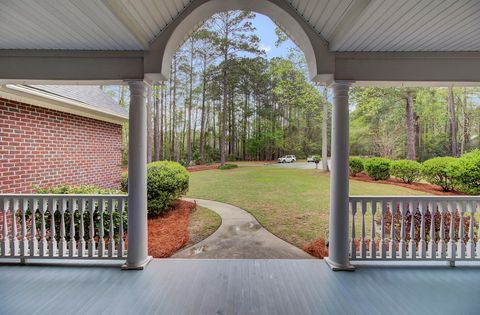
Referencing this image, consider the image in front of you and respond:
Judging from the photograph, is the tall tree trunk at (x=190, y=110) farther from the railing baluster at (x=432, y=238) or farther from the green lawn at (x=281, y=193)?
the railing baluster at (x=432, y=238)

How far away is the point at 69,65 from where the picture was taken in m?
2.68

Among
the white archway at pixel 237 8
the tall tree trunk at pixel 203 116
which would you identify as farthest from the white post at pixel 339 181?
the tall tree trunk at pixel 203 116

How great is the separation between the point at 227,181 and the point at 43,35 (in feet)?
16.4

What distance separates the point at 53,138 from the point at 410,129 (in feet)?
32.0

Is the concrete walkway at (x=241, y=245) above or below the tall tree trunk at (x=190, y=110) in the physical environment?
below

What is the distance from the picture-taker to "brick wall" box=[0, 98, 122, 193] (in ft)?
10.8

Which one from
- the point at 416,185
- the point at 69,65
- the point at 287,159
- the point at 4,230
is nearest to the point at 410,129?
the point at 416,185

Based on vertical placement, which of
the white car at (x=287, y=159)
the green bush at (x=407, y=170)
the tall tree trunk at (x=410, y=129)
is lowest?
the green bush at (x=407, y=170)

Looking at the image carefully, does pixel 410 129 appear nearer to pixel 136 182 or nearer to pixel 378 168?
pixel 378 168

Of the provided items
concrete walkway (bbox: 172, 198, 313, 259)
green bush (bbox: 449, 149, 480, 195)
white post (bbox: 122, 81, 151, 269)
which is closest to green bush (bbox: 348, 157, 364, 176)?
green bush (bbox: 449, 149, 480, 195)

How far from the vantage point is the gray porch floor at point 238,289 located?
200cm

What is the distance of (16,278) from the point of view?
248cm

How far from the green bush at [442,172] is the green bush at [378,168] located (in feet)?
3.08

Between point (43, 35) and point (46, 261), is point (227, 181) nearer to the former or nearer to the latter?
point (46, 261)
